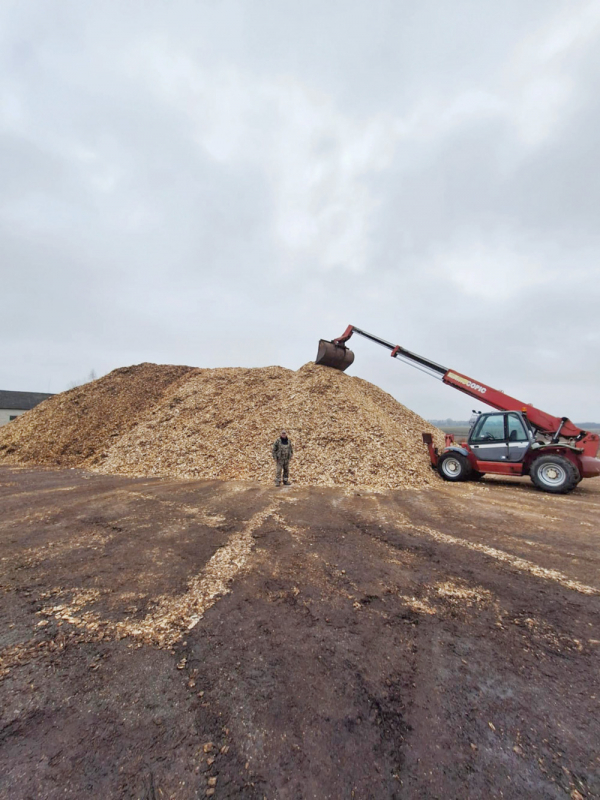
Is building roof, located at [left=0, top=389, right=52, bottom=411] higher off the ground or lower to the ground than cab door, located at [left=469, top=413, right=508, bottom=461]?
higher

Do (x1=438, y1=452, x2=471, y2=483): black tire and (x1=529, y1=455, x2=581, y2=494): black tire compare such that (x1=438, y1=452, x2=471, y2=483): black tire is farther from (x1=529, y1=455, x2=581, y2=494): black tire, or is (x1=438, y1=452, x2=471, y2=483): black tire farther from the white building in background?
the white building in background

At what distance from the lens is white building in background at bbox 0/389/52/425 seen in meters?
35.0

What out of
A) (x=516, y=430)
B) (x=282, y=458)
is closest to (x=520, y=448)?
(x=516, y=430)

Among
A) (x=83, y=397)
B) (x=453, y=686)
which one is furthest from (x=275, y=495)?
(x=83, y=397)

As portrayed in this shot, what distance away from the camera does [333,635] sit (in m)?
2.72

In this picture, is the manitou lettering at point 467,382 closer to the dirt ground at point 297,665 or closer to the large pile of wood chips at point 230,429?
the large pile of wood chips at point 230,429

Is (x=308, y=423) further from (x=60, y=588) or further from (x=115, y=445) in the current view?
(x=60, y=588)

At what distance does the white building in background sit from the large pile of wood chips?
2422 cm

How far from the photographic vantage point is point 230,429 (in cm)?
1309

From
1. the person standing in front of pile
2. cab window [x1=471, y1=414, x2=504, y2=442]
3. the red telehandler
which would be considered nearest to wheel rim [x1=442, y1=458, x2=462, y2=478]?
the red telehandler

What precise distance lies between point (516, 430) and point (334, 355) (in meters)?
9.09

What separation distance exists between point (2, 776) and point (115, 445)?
13671 mm

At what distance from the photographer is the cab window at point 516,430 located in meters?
9.68

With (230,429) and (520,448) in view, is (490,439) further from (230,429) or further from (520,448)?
(230,429)
